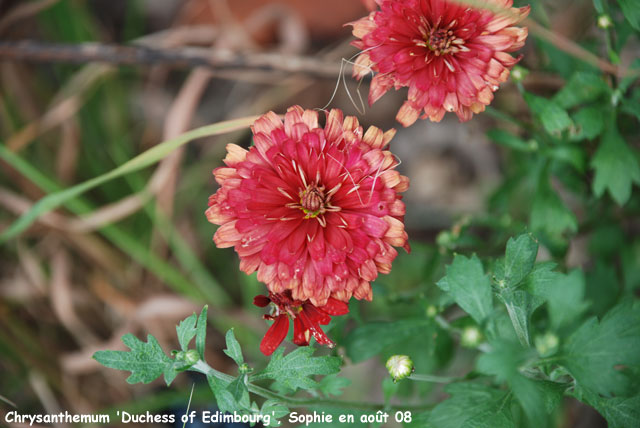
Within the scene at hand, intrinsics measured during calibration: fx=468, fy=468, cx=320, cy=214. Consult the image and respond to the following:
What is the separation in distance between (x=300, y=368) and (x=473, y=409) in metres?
0.26

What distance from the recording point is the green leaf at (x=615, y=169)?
86cm

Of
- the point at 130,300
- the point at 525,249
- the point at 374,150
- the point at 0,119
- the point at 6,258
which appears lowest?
the point at 525,249

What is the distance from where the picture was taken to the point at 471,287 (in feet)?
2.30

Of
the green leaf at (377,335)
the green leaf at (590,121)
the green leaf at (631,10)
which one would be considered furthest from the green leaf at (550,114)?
the green leaf at (377,335)

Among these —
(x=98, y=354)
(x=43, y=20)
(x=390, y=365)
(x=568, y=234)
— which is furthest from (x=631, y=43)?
(x=43, y=20)

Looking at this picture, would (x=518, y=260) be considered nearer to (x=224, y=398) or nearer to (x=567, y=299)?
(x=567, y=299)

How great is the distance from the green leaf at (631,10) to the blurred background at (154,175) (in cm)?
42

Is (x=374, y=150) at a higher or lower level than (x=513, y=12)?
lower

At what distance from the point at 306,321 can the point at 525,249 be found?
34 cm

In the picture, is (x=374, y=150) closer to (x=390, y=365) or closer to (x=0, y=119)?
(x=390, y=365)

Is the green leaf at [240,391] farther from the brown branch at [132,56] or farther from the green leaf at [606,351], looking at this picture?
the brown branch at [132,56]

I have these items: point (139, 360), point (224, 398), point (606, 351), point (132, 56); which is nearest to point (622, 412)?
point (606, 351)

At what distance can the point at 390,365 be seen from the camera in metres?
0.69

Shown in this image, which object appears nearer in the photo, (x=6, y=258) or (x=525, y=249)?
(x=525, y=249)
